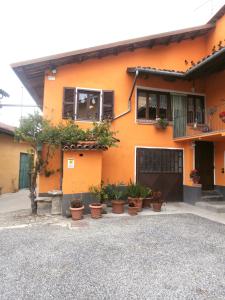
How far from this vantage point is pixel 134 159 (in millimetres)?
9828

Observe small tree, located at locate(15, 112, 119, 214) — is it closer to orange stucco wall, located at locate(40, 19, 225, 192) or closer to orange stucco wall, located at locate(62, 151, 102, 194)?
orange stucco wall, located at locate(62, 151, 102, 194)

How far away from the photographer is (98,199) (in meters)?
7.91

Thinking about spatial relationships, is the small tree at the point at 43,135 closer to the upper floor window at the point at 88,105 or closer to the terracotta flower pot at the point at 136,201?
the upper floor window at the point at 88,105

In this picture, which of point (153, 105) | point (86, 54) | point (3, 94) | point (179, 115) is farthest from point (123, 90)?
point (3, 94)

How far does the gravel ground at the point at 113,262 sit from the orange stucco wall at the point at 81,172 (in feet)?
5.06

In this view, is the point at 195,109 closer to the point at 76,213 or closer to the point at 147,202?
the point at 147,202

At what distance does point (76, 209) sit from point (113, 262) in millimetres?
3108

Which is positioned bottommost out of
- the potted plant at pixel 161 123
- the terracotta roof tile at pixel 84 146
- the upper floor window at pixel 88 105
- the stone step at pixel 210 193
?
the stone step at pixel 210 193

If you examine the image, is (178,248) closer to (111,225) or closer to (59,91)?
(111,225)

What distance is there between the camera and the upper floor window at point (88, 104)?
30.9ft

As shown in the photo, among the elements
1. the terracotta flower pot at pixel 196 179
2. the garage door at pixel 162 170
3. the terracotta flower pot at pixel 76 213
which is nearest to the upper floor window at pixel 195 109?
the garage door at pixel 162 170

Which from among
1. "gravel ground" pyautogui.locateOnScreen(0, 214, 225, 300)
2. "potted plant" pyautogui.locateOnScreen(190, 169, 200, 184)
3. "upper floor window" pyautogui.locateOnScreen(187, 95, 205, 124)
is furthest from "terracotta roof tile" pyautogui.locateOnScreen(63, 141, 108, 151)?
"upper floor window" pyautogui.locateOnScreen(187, 95, 205, 124)

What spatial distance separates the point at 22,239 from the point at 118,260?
2.42 meters

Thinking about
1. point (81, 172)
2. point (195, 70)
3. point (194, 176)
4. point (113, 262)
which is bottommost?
point (113, 262)
